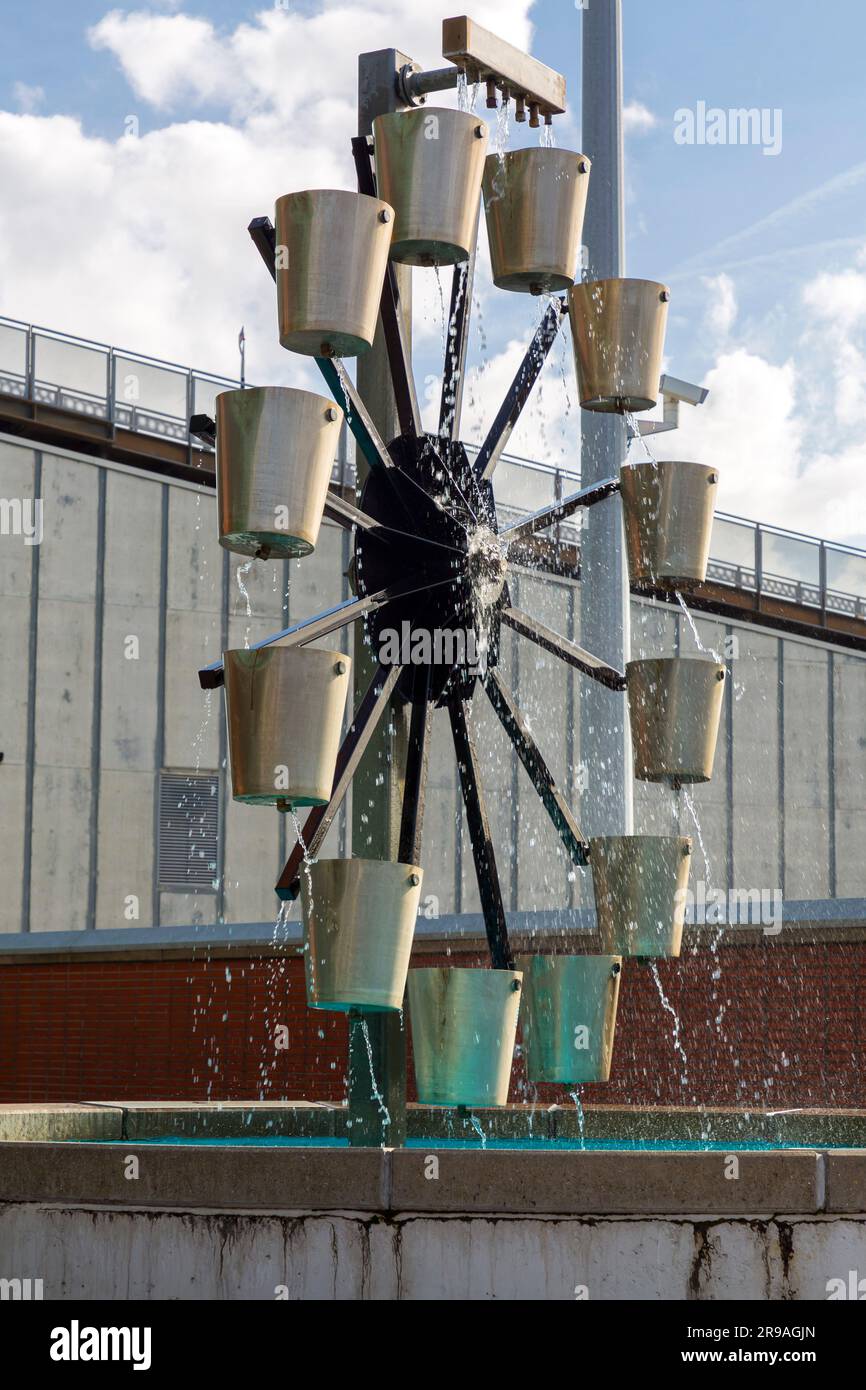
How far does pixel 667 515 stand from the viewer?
28.9 feet

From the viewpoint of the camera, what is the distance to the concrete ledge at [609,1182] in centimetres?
577

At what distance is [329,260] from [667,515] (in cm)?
212

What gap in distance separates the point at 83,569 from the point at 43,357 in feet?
8.95

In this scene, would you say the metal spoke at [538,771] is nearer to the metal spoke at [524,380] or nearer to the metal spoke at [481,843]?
the metal spoke at [481,843]

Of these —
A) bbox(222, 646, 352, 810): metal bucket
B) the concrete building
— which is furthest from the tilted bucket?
the concrete building

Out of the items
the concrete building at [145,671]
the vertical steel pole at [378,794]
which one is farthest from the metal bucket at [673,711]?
the concrete building at [145,671]

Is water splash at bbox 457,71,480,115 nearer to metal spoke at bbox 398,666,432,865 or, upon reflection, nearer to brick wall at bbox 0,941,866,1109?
metal spoke at bbox 398,666,432,865

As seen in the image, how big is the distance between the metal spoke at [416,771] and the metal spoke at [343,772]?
0.16 m

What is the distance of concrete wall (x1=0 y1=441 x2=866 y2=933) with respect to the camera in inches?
877

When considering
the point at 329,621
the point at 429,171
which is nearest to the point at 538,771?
the point at 329,621

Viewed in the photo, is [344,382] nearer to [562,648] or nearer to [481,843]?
[562,648]

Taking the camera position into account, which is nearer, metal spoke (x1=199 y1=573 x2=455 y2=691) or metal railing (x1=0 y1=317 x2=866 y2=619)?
metal spoke (x1=199 y1=573 x2=455 y2=691)

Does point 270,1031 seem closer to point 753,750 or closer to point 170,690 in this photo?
point 170,690

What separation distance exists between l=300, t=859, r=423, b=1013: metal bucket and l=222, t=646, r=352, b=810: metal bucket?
386 mm
